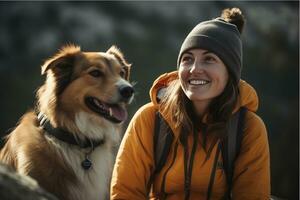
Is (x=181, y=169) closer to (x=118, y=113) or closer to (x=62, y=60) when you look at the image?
(x=118, y=113)

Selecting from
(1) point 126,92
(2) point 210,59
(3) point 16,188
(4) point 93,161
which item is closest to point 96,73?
(1) point 126,92

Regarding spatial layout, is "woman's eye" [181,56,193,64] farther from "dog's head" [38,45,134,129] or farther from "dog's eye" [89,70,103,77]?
"dog's eye" [89,70,103,77]

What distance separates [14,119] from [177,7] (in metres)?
5.34

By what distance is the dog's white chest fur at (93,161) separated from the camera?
12.2ft

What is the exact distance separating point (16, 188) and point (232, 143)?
5.12ft

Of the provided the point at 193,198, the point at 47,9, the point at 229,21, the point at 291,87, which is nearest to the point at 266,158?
the point at 193,198

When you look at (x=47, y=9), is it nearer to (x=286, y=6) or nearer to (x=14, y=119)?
(x=14, y=119)

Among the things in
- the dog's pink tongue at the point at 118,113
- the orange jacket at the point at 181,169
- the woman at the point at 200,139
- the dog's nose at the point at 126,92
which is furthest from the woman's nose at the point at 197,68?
the dog's pink tongue at the point at 118,113

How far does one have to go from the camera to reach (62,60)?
4016 millimetres

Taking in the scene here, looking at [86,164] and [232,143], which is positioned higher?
[232,143]

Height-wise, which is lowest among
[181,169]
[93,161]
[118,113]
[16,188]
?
[93,161]

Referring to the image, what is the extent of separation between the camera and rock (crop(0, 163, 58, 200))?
6.51 feet

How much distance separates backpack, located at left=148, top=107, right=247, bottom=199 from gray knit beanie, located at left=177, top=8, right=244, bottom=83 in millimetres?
309

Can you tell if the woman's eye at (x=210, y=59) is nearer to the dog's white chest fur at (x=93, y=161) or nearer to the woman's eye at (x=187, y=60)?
the woman's eye at (x=187, y=60)
